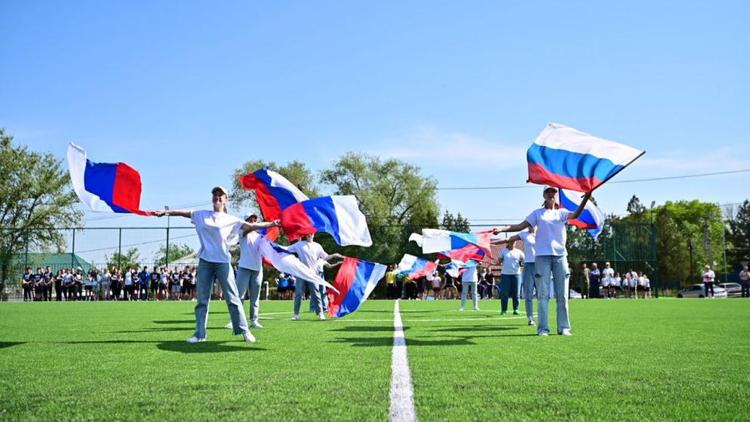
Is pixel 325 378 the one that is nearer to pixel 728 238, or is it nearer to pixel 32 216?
pixel 32 216

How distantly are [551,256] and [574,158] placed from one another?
5.32ft

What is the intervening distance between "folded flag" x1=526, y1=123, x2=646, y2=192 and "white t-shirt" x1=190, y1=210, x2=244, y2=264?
16.5 ft

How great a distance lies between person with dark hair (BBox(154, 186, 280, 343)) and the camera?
916cm

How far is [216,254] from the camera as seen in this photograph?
362 inches

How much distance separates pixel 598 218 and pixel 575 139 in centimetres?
384

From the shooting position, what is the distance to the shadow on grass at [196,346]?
8125 mm

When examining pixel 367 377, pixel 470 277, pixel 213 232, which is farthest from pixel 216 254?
pixel 470 277

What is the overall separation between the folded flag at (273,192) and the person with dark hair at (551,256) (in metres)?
4.18

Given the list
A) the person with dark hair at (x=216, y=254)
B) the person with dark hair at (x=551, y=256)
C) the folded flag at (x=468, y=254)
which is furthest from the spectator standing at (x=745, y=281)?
the person with dark hair at (x=216, y=254)

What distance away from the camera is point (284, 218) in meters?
10.9

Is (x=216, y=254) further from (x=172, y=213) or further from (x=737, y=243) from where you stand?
(x=737, y=243)

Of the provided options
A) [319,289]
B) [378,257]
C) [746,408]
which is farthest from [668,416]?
[378,257]

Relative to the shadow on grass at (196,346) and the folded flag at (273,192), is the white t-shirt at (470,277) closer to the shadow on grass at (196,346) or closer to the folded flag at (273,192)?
the folded flag at (273,192)

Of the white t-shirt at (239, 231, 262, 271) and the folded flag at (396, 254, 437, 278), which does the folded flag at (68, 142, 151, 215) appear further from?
the folded flag at (396, 254, 437, 278)
